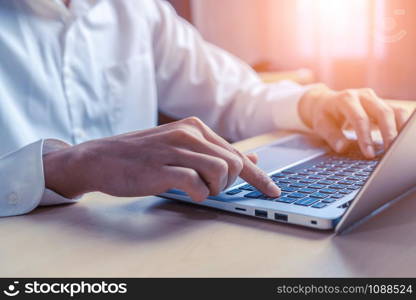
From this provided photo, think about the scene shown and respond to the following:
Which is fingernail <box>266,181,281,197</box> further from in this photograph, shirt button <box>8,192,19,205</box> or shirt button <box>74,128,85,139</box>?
shirt button <box>74,128,85,139</box>

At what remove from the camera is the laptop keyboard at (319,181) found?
56 centimetres

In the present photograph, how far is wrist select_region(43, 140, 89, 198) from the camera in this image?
24.1 inches

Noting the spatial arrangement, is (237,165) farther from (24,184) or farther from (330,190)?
(24,184)

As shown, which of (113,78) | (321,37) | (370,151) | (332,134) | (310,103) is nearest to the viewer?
(370,151)

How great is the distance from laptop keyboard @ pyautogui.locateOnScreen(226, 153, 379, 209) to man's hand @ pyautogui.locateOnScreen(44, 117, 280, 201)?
0.08 ft

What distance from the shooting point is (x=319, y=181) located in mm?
623

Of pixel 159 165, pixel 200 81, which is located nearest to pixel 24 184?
pixel 159 165

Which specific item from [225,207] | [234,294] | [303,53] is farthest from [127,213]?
[303,53]

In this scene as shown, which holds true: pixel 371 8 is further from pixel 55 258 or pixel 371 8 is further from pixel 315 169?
pixel 55 258

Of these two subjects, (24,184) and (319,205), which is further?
(24,184)

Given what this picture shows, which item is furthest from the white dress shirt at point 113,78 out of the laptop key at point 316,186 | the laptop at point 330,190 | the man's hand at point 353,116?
the laptop key at point 316,186

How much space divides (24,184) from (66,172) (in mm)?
59

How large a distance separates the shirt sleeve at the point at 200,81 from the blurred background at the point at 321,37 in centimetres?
43

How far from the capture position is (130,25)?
3.94 feet
